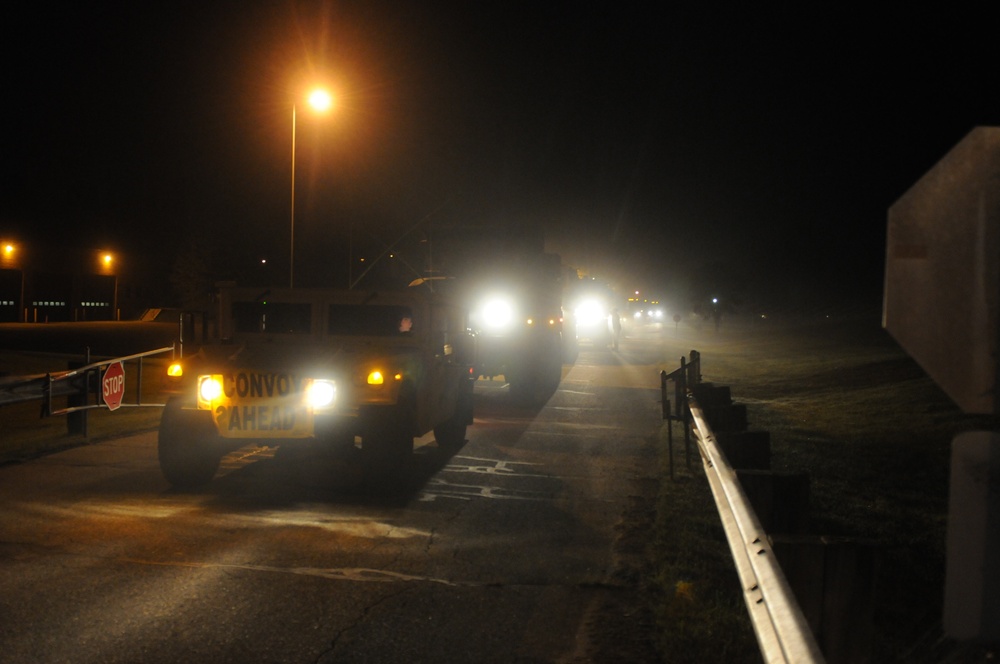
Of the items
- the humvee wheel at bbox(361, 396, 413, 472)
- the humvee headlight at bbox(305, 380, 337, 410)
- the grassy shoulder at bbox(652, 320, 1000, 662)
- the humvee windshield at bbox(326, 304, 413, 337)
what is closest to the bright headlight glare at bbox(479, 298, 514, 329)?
the grassy shoulder at bbox(652, 320, 1000, 662)

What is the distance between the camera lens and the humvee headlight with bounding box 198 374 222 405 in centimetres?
855

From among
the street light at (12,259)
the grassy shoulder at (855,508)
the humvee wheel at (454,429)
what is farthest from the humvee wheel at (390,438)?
the street light at (12,259)

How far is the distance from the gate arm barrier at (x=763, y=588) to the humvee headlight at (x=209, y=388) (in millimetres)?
5204

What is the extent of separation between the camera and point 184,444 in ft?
28.3

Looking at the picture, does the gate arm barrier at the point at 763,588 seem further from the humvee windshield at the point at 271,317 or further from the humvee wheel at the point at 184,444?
the humvee windshield at the point at 271,317

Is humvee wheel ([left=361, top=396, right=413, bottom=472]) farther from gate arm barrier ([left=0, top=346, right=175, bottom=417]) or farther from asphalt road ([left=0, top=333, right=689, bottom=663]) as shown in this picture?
gate arm barrier ([left=0, top=346, right=175, bottom=417])

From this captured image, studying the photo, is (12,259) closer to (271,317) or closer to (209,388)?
(271,317)

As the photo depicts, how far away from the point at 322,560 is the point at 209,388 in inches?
116

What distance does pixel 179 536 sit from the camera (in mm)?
6895

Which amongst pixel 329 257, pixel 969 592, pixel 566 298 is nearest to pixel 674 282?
pixel 329 257

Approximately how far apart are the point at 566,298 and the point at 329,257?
2708 cm

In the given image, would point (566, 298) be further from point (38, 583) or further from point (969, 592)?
point (969, 592)

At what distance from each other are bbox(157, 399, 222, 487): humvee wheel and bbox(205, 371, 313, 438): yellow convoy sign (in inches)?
10.6

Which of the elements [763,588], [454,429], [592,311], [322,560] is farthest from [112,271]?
[763,588]
